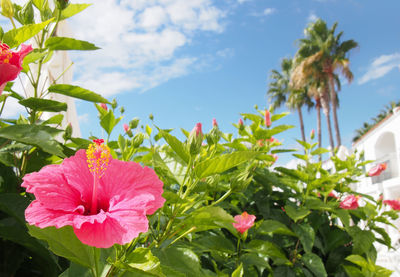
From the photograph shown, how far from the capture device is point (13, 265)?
2.21 feet

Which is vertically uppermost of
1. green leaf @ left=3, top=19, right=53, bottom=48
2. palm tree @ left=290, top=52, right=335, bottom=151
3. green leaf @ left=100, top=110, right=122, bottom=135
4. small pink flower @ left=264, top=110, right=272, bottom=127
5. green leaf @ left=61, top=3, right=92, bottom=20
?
palm tree @ left=290, top=52, right=335, bottom=151

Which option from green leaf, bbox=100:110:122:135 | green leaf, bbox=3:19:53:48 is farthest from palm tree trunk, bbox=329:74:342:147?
green leaf, bbox=3:19:53:48

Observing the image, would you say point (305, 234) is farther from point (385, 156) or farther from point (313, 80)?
point (313, 80)

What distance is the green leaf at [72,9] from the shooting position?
87 centimetres

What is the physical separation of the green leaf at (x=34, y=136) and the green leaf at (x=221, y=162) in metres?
0.25

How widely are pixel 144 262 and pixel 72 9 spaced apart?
0.69m

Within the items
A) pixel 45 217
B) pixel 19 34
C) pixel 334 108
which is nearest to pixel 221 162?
pixel 45 217

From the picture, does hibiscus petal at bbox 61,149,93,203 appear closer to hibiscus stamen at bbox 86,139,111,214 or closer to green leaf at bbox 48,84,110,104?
hibiscus stamen at bbox 86,139,111,214

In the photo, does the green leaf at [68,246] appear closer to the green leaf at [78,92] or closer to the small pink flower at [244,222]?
the green leaf at [78,92]

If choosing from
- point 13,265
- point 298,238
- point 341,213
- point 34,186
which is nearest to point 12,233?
point 13,265

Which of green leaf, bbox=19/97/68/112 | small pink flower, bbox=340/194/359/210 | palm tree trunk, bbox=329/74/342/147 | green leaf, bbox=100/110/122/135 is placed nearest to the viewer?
green leaf, bbox=19/97/68/112

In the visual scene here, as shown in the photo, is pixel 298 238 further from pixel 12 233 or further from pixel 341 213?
pixel 12 233

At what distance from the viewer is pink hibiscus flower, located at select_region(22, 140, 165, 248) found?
390mm

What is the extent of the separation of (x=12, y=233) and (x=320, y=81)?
2349 centimetres
